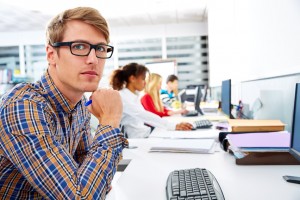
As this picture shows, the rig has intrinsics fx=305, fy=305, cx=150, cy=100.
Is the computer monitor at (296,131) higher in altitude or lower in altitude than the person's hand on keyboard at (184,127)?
higher

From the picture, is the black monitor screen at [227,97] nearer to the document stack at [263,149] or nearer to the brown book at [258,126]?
the brown book at [258,126]

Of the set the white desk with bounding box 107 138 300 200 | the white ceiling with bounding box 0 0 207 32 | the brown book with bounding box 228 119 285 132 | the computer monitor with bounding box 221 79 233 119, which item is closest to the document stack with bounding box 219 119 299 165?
the white desk with bounding box 107 138 300 200

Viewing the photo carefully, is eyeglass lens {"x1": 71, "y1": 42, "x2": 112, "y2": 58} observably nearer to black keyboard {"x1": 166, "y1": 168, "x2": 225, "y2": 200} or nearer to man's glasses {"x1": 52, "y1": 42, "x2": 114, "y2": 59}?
man's glasses {"x1": 52, "y1": 42, "x2": 114, "y2": 59}

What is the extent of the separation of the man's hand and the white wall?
36.7 inches

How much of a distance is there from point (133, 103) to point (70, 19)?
1638 millimetres

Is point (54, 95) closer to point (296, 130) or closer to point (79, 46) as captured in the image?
point (79, 46)

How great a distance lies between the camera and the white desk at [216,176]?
34.8 inches

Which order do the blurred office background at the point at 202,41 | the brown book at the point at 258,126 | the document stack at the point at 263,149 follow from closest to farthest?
the document stack at the point at 263,149 → the brown book at the point at 258,126 → the blurred office background at the point at 202,41

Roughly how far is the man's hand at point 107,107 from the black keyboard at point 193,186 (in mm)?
248

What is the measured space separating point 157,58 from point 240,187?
714 cm

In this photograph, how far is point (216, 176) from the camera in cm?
106

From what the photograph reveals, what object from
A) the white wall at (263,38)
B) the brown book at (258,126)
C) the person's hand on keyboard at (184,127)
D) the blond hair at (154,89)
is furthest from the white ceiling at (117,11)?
the brown book at (258,126)

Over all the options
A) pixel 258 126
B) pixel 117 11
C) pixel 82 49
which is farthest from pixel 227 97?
pixel 117 11

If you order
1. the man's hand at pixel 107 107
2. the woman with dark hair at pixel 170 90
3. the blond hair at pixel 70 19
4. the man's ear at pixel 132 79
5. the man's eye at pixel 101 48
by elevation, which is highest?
the blond hair at pixel 70 19
